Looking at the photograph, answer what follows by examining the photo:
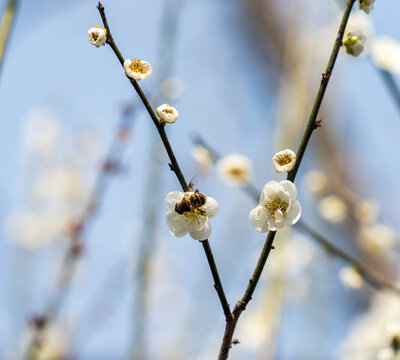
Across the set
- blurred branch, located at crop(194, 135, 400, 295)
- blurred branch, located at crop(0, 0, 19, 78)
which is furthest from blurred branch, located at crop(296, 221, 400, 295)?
blurred branch, located at crop(0, 0, 19, 78)

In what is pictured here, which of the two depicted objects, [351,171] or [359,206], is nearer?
[359,206]

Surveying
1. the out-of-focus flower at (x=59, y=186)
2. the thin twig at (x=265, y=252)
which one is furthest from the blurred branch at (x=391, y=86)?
the out-of-focus flower at (x=59, y=186)

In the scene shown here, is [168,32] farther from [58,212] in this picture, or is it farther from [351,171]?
[351,171]

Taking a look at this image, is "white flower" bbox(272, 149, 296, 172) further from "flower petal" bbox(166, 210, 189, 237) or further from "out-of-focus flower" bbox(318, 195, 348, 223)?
"out-of-focus flower" bbox(318, 195, 348, 223)

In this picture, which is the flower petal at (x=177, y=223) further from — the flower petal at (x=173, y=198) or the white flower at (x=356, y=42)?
the white flower at (x=356, y=42)

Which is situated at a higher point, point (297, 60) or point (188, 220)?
point (297, 60)

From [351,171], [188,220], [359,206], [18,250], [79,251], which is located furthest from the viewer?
[351,171]

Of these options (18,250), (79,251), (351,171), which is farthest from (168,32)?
(351,171)
